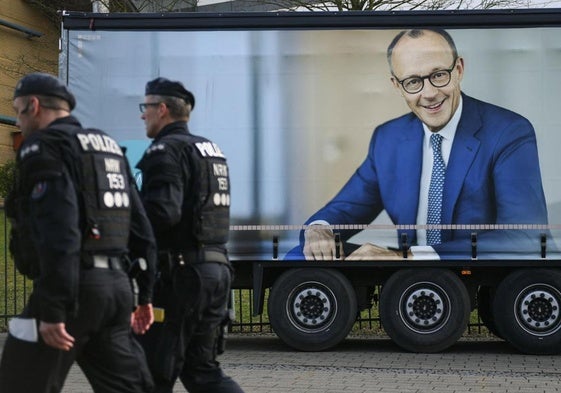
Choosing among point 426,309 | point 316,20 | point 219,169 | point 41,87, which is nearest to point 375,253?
point 426,309

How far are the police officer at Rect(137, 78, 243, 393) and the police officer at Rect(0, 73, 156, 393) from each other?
0.65m

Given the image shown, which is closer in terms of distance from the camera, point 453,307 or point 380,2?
point 453,307

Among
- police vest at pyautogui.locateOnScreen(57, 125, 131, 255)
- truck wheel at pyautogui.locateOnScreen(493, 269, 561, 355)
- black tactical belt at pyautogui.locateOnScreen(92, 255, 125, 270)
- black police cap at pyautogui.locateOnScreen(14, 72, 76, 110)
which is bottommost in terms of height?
truck wheel at pyautogui.locateOnScreen(493, 269, 561, 355)

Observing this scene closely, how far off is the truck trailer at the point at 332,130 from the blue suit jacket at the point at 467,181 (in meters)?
0.02

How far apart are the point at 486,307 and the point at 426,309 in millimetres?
925

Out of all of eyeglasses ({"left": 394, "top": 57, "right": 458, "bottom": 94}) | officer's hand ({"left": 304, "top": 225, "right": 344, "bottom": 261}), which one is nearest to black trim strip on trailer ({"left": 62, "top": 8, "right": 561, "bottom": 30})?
eyeglasses ({"left": 394, "top": 57, "right": 458, "bottom": 94})

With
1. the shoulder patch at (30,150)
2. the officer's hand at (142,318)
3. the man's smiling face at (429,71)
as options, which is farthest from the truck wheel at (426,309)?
the shoulder patch at (30,150)

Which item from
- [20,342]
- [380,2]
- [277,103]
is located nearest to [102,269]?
[20,342]

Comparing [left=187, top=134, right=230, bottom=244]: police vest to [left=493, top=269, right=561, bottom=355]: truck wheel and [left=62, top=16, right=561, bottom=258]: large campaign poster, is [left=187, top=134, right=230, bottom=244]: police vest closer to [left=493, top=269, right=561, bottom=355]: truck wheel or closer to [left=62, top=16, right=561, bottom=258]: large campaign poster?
[left=62, top=16, right=561, bottom=258]: large campaign poster

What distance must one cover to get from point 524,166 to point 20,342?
7.61m

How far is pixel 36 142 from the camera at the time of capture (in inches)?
190

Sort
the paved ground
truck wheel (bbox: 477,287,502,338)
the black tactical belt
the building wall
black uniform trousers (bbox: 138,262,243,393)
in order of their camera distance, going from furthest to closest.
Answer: the building wall < truck wheel (bbox: 477,287,502,338) < the paved ground < black uniform trousers (bbox: 138,262,243,393) < the black tactical belt

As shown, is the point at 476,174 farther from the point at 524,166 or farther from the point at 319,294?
the point at 319,294

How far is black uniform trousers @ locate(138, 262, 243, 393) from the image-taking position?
5.87 m
